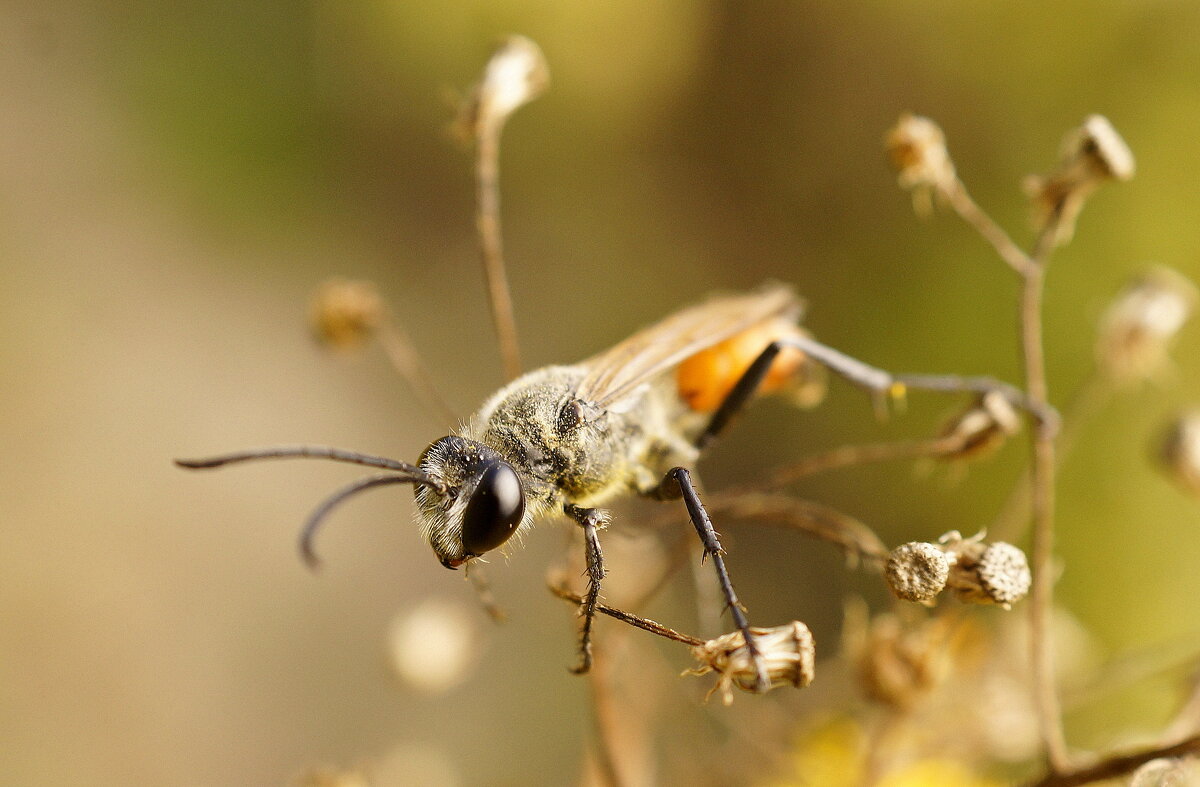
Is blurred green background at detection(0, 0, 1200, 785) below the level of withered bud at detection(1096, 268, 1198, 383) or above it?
above

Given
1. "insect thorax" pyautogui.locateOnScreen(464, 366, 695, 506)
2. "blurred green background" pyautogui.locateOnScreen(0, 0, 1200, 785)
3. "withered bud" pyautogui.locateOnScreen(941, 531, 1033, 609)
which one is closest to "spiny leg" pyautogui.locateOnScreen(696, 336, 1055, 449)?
"insect thorax" pyautogui.locateOnScreen(464, 366, 695, 506)

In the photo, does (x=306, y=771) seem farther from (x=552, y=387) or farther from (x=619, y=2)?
(x=619, y=2)

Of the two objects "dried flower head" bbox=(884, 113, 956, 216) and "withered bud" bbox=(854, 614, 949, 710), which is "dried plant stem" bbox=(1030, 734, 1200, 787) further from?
"dried flower head" bbox=(884, 113, 956, 216)

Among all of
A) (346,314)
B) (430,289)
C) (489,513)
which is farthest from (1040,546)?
(430,289)

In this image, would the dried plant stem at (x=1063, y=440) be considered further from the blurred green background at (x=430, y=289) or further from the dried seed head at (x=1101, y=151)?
the dried seed head at (x=1101, y=151)

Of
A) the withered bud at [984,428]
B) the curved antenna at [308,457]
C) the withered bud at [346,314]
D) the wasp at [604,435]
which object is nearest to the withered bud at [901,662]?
the withered bud at [984,428]

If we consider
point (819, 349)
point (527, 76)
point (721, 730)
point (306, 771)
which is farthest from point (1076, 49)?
point (306, 771)
